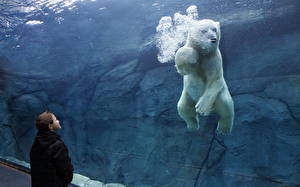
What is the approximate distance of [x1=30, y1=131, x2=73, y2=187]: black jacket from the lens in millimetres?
2242

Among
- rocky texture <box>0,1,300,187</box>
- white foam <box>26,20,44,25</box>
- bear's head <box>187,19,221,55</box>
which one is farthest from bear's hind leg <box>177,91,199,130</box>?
white foam <box>26,20,44,25</box>

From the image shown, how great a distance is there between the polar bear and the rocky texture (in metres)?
2.41

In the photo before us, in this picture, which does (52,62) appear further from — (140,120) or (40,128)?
(40,128)

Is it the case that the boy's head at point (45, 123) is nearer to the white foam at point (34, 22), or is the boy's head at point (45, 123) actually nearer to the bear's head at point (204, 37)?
the bear's head at point (204, 37)

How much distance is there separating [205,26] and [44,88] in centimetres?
579

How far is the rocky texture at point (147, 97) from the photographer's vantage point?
4875 millimetres

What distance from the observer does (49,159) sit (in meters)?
2.24

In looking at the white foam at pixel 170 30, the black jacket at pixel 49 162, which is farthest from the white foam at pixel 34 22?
the black jacket at pixel 49 162

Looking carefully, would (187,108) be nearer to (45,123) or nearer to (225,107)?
(225,107)

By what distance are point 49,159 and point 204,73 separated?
1.36 metres

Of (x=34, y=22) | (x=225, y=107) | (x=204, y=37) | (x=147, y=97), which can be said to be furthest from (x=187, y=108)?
(x=34, y=22)

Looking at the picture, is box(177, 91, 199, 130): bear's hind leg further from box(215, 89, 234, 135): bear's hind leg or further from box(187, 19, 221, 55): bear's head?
box(187, 19, 221, 55): bear's head

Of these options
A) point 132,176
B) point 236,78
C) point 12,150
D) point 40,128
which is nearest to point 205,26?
point 40,128

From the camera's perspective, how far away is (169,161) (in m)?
5.80
